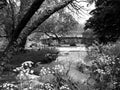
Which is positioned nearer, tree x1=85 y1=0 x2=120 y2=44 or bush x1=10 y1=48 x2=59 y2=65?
tree x1=85 y1=0 x2=120 y2=44

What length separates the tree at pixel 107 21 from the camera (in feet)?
30.5

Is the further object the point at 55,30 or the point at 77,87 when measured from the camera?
the point at 55,30

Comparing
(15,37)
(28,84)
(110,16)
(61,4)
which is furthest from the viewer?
(110,16)

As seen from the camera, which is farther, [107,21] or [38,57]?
[38,57]

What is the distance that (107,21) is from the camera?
9852 mm

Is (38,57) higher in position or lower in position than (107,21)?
lower

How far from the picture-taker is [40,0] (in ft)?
5.42

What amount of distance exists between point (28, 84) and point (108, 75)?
9.15 feet

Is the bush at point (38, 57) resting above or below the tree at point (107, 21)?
below

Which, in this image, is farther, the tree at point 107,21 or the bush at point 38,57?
the bush at point 38,57

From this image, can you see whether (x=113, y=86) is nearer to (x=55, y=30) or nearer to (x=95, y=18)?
(x=95, y=18)

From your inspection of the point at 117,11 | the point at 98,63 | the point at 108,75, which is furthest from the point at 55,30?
the point at 108,75

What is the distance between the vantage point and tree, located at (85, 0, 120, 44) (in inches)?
366

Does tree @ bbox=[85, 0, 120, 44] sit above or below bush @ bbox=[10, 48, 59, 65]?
above
